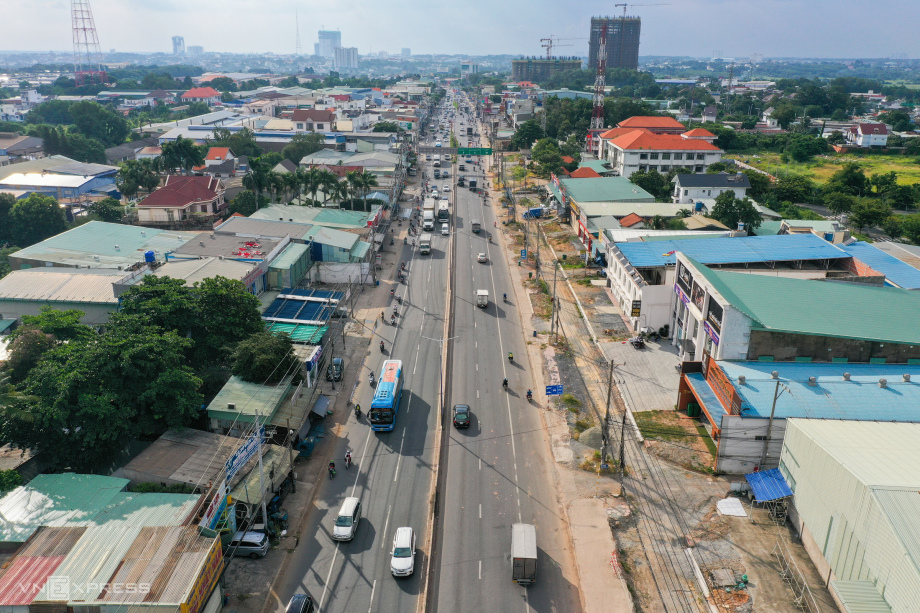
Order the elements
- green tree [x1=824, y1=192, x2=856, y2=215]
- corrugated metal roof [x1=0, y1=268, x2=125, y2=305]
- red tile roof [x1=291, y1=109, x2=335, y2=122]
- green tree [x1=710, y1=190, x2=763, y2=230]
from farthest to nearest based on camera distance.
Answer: red tile roof [x1=291, y1=109, x2=335, y2=122] → green tree [x1=824, y1=192, x2=856, y2=215] → green tree [x1=710, y1=190, x2=763, y2=230] → corrugated metal roof [x1=0, y1=268, x2=125, y2=305]

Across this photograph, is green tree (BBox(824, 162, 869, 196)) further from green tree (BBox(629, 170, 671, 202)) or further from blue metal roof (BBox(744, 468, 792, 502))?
blue metal roof (BBox(744, 468, 792, 502))

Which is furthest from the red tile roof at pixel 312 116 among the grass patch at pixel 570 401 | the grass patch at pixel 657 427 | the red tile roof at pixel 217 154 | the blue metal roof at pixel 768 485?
the blue metal roof at pixel 768 485

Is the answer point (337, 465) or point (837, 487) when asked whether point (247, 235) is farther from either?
point (837, 487)

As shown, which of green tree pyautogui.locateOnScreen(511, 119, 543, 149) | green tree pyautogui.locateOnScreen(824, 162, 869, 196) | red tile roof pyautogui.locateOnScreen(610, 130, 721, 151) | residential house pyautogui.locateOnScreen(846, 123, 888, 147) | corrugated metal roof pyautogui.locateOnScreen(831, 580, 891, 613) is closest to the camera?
corrugated metal roof pyautogui.locateOnScreen(831, 580, 891, 613)

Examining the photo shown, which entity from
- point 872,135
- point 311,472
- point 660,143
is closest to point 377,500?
point 311,472

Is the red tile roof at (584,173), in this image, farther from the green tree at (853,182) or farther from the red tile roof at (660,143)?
the green tree at (853,182)

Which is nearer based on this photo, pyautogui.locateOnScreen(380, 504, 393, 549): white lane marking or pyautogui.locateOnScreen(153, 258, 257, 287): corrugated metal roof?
pyautogui.locateOnScreen(380, 504, 393, 549): white lane marking

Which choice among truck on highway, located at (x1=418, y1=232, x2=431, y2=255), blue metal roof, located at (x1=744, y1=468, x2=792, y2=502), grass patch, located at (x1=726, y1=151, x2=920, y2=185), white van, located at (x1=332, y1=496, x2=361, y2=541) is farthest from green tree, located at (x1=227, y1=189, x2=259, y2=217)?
grass patch, located at (x1=726, y1=151, x2=920, y2=185)

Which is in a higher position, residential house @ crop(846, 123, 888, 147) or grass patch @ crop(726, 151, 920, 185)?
residential house @ crop(846, 123, 888, 147)
